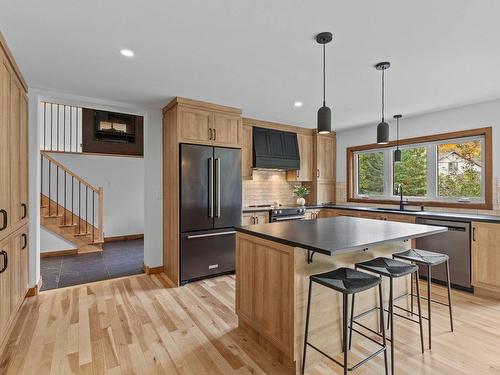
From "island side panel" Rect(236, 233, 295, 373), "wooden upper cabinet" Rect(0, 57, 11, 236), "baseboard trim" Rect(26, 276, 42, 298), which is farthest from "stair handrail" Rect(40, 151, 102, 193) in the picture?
"island side panel" Rect(236, 233, 295, 373)

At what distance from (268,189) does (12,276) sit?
3.85 m

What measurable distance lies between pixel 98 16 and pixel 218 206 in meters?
2.49

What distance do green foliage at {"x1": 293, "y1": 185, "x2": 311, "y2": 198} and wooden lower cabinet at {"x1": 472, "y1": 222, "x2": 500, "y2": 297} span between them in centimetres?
275

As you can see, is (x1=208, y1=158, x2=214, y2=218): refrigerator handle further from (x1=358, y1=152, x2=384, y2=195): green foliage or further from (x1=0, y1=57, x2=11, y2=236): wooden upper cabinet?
(x1=358, y1=152, x2=384, y2=195): green foliage

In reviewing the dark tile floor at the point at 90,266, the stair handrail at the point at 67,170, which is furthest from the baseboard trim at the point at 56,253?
the stair handrail at the point at 67,170

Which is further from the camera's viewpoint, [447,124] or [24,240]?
[447,124]

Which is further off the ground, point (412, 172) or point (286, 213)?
point (412, 172)

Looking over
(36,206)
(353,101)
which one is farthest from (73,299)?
(353,101)

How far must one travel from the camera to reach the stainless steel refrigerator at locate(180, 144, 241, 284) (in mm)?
3596

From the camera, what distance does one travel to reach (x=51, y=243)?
5.22 m

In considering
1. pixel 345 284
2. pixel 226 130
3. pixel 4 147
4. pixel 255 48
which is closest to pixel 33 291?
pixel 4 147

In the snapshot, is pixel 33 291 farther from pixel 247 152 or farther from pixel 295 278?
pixel 247 152

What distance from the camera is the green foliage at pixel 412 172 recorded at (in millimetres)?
4438

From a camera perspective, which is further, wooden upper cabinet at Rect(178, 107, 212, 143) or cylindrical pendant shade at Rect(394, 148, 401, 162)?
cylindrical pendant shade at Rect(394, 148, 401, 162)
